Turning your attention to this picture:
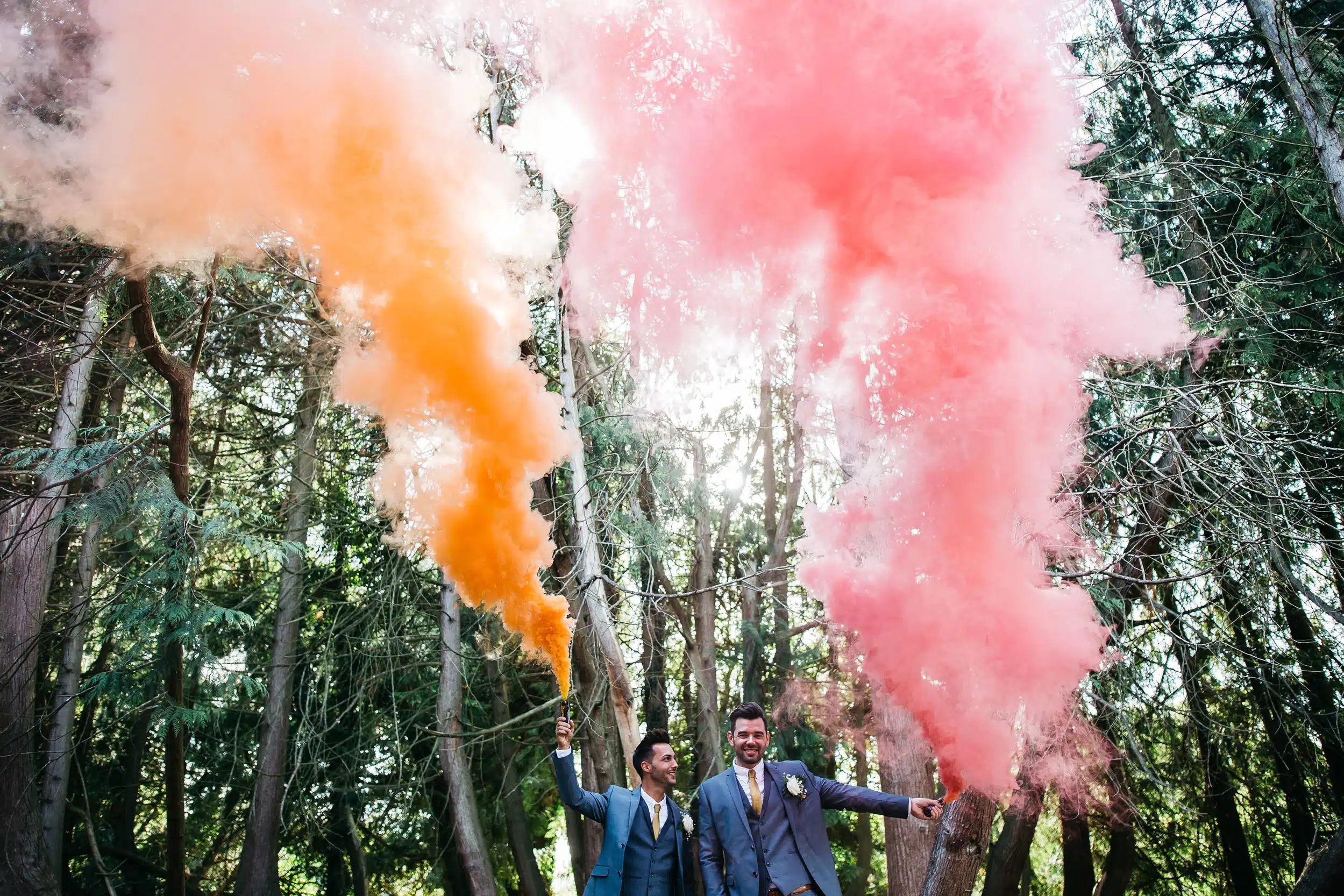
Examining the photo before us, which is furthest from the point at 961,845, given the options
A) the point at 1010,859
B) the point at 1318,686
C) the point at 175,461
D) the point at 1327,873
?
the point at 1318,686

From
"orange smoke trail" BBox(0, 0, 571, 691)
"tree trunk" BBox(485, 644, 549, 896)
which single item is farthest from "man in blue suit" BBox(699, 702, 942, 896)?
"tree trunk" BBox(485, 644, 549, 896)

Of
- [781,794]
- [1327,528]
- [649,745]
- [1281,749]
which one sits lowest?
[781,794]

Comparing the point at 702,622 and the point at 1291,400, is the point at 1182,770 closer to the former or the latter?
the point at 1291,400

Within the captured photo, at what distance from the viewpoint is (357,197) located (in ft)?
17.6

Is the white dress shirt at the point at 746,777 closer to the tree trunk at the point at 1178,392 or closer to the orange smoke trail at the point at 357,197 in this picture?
the orange smoke trail at the point at 357,197

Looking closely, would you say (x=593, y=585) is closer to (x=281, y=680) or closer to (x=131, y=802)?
(x=281, y=680)

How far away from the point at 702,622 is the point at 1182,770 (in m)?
6.58

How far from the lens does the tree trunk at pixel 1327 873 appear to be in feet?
13.5

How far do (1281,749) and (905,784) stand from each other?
6679 millimetres

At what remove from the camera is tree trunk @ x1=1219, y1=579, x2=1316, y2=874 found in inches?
376

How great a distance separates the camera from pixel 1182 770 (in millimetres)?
10617

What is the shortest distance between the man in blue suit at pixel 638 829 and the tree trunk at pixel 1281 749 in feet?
24.2

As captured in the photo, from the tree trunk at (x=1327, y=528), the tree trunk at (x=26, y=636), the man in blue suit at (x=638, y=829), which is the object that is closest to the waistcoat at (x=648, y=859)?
the man in blue suit at (x=638, y=829)

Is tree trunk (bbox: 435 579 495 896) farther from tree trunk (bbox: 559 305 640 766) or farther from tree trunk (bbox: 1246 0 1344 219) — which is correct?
tree trunk (bbox: 1246 0 1344 219)
